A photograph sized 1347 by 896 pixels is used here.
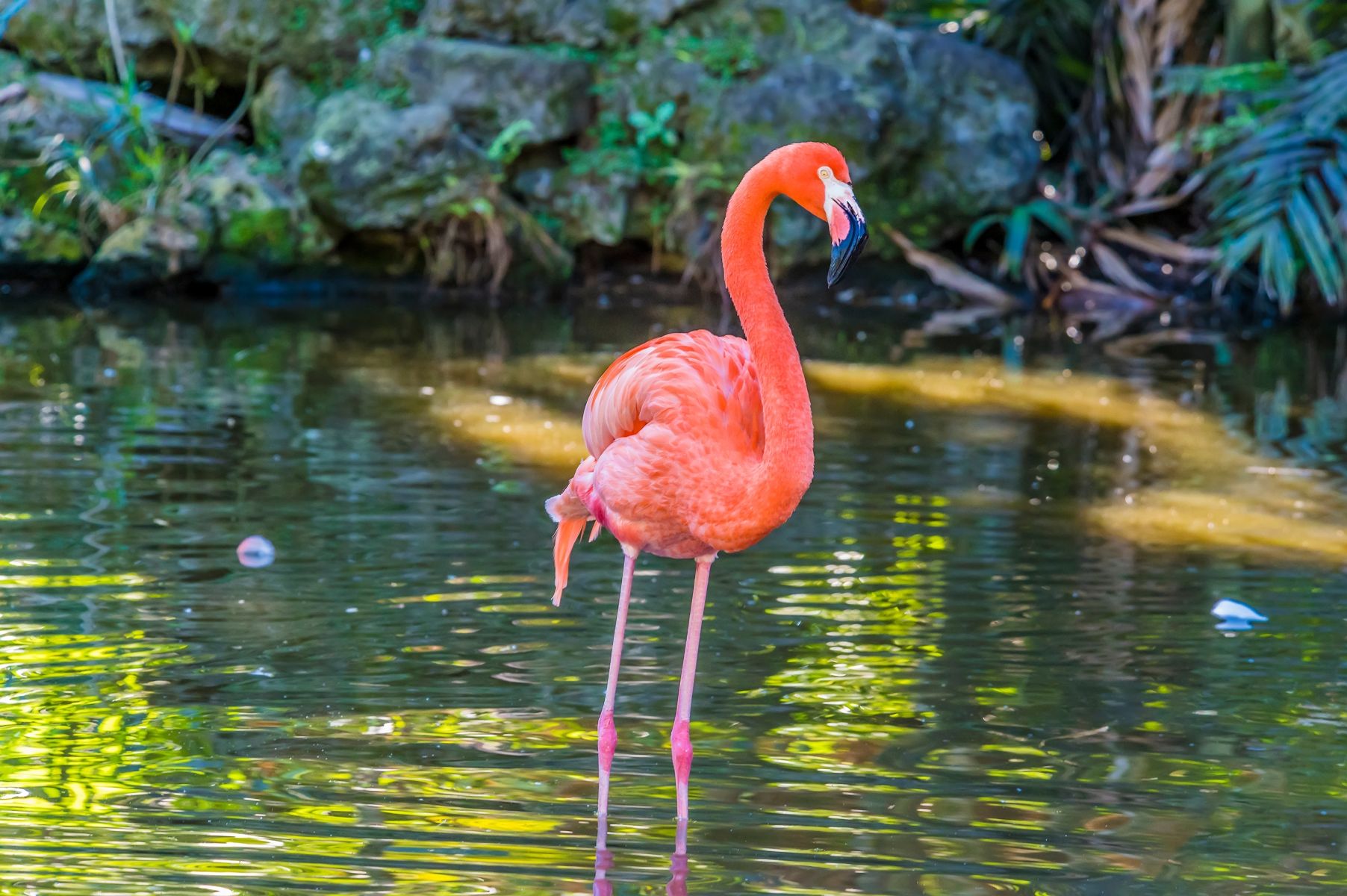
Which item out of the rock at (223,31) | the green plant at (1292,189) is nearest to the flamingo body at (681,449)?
the green plant at (1292,189)

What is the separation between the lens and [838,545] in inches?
220

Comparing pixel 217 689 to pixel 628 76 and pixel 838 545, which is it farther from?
pixel 628 76

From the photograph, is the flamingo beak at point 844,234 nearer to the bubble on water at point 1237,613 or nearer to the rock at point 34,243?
the bubble on water at point 1237,613

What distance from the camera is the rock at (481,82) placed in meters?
12.0

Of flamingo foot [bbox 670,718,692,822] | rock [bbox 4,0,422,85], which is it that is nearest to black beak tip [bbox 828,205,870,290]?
flamingo foot [bbox 670,718,692,822]

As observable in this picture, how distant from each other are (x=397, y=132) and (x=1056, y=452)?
6.27 meters

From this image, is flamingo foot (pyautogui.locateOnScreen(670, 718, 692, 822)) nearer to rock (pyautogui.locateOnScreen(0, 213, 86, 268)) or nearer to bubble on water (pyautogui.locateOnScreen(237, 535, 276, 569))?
bubble on water (pyautogui.locateOnScreen(237, 535, 276, 569))

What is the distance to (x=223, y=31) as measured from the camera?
40.6 ft

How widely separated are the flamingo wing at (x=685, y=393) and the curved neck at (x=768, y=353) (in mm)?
97

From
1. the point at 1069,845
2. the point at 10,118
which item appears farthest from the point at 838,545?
the point at 10,118

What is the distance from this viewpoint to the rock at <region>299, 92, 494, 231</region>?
456 inches

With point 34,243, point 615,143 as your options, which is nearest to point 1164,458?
point 615,143

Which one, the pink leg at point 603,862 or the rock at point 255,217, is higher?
the rock at point 255,217

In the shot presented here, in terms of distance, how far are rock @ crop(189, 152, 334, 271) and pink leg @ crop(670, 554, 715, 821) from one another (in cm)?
890
